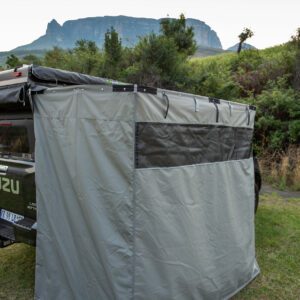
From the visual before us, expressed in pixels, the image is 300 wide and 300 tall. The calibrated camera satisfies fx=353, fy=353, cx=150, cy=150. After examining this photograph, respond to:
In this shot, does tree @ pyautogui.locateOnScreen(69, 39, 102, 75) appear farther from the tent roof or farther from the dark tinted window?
the tent roof

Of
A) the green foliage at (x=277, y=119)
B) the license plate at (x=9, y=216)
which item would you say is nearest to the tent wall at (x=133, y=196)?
the license plate at (x=9, y=216)

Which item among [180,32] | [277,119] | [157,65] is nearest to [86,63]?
[157,65]

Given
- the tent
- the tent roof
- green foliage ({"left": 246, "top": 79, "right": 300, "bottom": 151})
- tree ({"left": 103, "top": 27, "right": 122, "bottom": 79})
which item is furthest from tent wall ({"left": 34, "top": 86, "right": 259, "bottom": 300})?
tree ({"left": 103, "top": 27, "right": 122, "bottom": 79})

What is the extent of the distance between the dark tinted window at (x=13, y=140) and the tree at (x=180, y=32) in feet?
39.3

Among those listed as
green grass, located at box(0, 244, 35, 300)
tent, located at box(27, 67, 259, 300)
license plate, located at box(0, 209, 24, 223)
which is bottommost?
Result: green grass, located at box(0, 244, 35, 300)

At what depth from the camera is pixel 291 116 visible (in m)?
10.9

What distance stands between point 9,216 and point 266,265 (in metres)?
3.07

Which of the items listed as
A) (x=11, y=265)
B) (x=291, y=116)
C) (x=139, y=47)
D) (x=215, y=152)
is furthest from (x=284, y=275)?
(x=139, y=47)

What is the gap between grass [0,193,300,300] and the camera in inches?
143

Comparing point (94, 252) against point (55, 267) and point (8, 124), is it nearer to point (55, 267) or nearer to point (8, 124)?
point (55, 267)

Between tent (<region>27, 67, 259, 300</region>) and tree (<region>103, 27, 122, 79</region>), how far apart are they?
33.0 ft

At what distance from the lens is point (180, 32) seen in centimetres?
1514

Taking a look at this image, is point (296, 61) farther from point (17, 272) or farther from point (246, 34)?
point (17, 272)

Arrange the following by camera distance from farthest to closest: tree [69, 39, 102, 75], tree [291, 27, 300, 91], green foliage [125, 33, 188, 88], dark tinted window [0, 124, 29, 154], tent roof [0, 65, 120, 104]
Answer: tree [69, 39, 102, 75] → tree [291, 27, 300, 91] → green foliage [125, 33, 188, 88] → dark tinted window [0, 124, 29, 154] → tent roof [0, 65, 120, 104]
